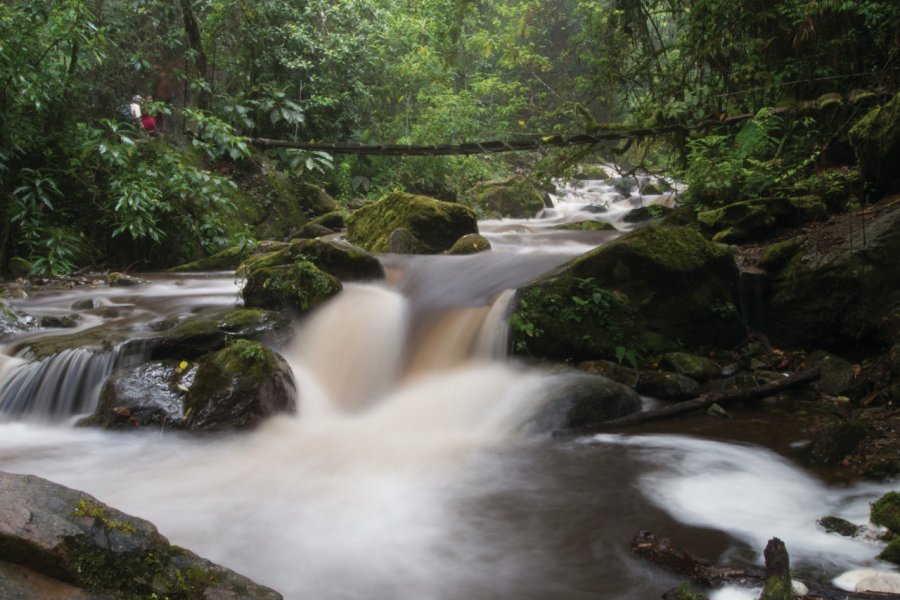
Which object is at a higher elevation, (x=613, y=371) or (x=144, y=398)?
(x=144, y=398)

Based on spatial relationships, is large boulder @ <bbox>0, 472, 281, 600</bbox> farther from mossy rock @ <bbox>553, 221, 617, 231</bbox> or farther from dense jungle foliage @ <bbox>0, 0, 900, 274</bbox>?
mossy rock @ <bbox>553, 221, 617, 231</bbox>

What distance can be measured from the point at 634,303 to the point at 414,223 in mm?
4284

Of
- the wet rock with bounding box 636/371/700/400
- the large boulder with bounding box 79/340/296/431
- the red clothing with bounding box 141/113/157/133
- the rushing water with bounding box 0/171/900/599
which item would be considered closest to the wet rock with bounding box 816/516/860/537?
the rushing water with bounding box 0/171/900/599

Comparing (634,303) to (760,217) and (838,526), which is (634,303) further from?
(838,526)

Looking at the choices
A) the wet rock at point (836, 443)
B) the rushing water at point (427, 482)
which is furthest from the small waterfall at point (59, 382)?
the wet rock at point (836, 443)

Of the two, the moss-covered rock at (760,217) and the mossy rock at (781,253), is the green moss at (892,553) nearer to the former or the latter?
the mossy rock at (781,253)

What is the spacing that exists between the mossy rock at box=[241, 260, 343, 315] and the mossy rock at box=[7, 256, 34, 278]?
4257 mm

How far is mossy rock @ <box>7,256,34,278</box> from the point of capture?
353 inches

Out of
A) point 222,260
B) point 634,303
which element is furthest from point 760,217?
point 222,260

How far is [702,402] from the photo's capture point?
5.21 metres

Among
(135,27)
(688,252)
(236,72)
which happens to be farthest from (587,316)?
(135,27)

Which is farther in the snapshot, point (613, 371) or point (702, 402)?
point (613, 371)

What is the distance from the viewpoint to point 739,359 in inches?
246

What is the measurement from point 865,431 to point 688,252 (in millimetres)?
2722
